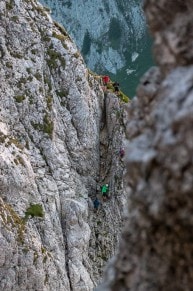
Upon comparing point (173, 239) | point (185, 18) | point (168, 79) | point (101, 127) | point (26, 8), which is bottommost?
point (173, 239)

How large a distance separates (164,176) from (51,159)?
33.6m

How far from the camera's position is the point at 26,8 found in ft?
153

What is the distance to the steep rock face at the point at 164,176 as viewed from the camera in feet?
26.9

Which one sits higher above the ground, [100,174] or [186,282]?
[100,174]

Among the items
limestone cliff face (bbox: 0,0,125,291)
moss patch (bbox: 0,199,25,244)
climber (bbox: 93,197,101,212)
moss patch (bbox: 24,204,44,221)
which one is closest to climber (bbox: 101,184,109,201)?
limestone cliff face (bbox: 0,0,125,291)

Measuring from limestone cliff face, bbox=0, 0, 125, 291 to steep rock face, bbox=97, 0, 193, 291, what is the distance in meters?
23.3

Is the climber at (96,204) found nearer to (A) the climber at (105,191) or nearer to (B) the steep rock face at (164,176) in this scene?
(A) the climber at (105,191)

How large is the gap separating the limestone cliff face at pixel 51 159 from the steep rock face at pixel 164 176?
23.3 m

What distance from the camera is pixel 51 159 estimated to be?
41562mm

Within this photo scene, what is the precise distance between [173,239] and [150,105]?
315cm

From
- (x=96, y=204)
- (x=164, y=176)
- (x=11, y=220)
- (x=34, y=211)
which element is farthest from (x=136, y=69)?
(x=164, y=176)

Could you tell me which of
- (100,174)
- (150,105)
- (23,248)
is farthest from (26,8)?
(150,105)

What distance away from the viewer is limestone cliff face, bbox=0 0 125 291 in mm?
34250

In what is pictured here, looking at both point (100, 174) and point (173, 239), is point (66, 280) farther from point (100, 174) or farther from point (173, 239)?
point (173, 239)
